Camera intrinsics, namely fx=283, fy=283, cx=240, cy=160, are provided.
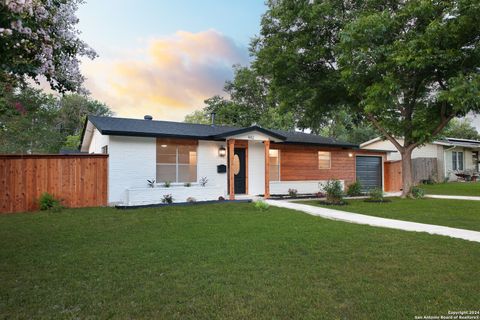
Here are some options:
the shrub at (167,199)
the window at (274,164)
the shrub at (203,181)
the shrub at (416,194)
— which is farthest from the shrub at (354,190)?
the shrub at (167,199)

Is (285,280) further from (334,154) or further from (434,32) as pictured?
(334,154)

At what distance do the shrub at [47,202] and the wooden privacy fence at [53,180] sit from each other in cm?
22

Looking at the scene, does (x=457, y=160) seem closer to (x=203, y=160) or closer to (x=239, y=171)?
(x=239, y=171)

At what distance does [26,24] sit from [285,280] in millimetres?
3947

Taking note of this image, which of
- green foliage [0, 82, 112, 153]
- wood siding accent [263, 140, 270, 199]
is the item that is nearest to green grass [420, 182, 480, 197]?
wood siding accent [263, 140, 270, 199]

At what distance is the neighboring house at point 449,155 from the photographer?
2214 centimetres

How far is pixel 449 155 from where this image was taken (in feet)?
74.7

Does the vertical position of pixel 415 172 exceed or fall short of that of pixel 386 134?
it falls short

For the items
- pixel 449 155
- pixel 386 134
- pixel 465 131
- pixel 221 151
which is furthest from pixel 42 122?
pixel 465 131

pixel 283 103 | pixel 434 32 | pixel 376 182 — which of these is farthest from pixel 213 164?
pixel 376 182

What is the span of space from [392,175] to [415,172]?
493cm

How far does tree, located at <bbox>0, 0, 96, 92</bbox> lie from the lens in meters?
2.63

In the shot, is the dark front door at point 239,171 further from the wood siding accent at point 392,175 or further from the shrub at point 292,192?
the wood siding accent at point 392,175

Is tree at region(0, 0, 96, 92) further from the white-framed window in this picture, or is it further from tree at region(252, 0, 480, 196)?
the white-framed window
